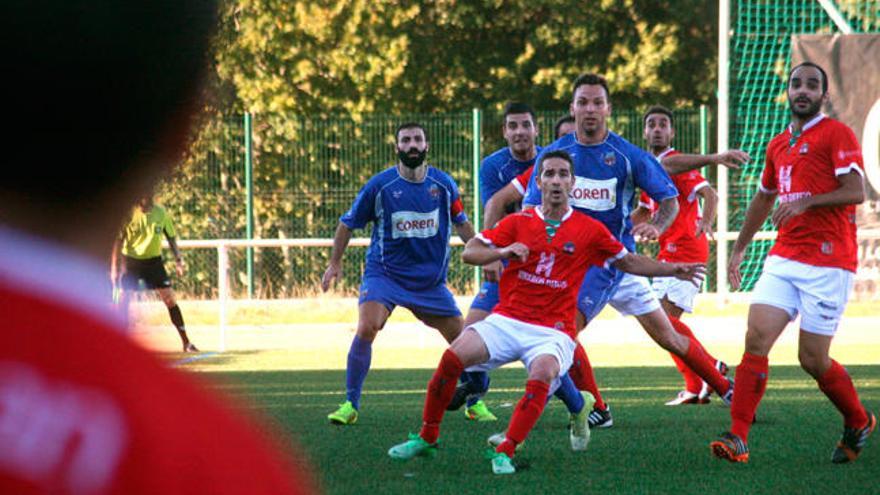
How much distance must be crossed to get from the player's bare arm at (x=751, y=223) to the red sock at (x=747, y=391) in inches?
24.9

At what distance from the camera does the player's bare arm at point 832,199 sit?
23.6 feet

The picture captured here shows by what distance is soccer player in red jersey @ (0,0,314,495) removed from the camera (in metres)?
0.83

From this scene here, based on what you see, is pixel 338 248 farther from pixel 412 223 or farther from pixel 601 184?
pixel 601 184

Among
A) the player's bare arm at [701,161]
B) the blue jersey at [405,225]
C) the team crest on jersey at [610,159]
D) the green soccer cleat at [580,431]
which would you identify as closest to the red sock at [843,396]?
the green soccer cleat at [580,431]

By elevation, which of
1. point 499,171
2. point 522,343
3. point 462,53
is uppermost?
point 462,53

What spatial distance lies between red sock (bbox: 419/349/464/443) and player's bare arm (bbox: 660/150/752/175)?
7.85 feet

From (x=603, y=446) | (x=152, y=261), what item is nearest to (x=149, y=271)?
(x=152, y=261)

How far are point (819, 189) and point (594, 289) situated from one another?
1790 millimetres

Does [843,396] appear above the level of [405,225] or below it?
below

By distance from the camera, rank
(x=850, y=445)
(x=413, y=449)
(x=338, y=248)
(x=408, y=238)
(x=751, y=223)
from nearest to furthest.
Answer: (x=850, y=445) → (x=413, y=449) → (x=751, y=223) → (x=408, y=238) → (x=338, y=248)

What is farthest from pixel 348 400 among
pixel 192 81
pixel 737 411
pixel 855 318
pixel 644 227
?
pixel 855 318

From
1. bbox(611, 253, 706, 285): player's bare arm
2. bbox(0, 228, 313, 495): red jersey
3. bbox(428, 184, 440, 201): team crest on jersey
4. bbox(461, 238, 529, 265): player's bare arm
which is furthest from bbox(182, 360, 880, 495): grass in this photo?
bbox(0, 228, 313, 495): red jersey

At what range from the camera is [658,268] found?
300 inches

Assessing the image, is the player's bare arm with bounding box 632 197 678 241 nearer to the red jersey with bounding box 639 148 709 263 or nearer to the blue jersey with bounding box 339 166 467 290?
Result: the blue jersey with bounding box 339 166 467 290
